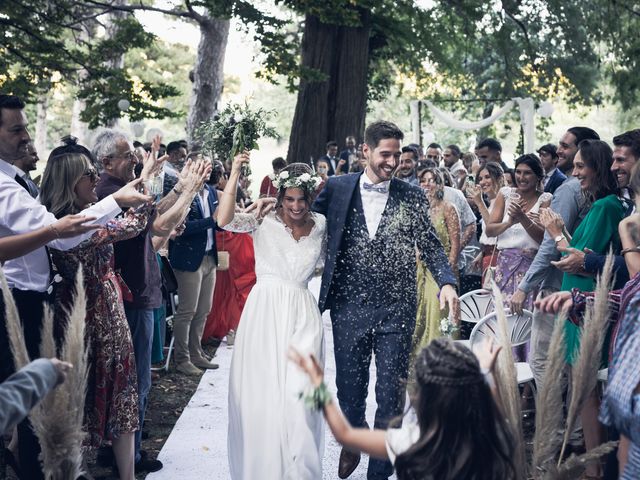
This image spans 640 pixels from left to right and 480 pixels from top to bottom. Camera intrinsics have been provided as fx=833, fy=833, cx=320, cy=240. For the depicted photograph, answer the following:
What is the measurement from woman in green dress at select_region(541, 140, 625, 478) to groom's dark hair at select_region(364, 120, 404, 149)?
1065 millimetres

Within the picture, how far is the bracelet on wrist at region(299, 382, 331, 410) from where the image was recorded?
2.93 metres

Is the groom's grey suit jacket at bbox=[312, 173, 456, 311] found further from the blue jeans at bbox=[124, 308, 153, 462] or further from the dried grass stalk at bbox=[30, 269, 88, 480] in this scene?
the dried grass stalk at bbox=[30, 269, 88, 480]

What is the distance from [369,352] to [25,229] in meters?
2.50

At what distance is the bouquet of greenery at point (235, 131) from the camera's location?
17.7 feet

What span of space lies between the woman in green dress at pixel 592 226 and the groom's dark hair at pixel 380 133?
1.06 meters

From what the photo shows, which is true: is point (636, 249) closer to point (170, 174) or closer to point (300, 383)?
point (300, 383)

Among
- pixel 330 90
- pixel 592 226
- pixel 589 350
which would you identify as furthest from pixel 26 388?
pixel 330 90

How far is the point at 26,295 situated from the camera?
4.34 meters

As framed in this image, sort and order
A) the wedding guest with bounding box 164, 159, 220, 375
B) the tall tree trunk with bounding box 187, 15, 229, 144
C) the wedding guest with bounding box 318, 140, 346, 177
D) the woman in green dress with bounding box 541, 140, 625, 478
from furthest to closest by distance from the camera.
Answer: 1. the tall tree trunk with bounding box 187, 15, 229, 144
2. the wedding guest with bounding box 318, 140, 346, 177
3. the wedding guest with bounding box 164, 159, 220, 375
4. the woman in green dress with bounding box 541, 140, 625, 478

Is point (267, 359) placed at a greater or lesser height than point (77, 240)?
lesser

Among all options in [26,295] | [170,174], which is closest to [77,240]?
[26,295]

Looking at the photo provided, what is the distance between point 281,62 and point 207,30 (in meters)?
8.93

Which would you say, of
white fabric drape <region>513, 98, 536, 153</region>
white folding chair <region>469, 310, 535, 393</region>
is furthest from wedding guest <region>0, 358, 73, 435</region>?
white fabric drape <region>513, 98, 536, 153</region>

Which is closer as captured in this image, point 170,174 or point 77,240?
point 77,240
